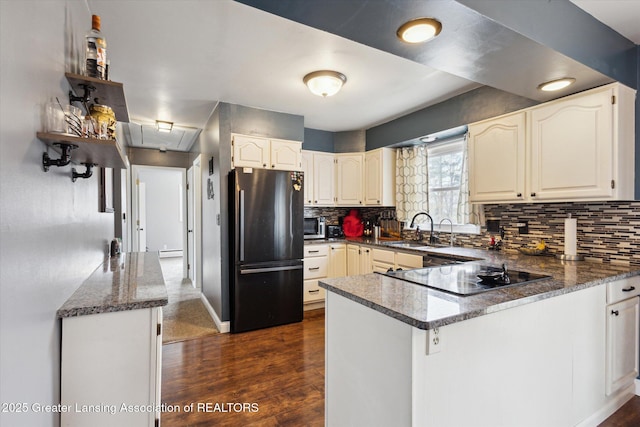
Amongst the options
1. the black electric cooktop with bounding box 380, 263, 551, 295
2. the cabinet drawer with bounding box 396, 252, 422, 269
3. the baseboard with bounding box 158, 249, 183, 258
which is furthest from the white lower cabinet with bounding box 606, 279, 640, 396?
the baseboard with bounding box 158, 249, 183, 258

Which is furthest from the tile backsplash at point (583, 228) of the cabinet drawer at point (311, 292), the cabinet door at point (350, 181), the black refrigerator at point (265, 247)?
the black refrigerator at point (265, 247)

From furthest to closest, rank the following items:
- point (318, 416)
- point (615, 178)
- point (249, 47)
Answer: point (249, 47) < point (615, 178) < point (318, 416)

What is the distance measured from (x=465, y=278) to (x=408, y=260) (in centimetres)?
152

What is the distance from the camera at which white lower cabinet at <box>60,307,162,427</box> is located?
46.6 inches

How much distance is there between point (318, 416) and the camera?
193cm

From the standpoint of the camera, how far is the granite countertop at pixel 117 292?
123 cm

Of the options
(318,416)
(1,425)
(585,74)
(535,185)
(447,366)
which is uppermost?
(585,74)

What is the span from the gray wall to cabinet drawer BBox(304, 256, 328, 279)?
101cm

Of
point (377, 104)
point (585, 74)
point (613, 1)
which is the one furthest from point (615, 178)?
point (377, 104)

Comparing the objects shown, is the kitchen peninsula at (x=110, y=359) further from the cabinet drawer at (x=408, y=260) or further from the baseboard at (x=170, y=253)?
the baseboard at (x=170, y=253)

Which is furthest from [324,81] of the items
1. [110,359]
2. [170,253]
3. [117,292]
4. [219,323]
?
[170,253]

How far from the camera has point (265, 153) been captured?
356 centimetres

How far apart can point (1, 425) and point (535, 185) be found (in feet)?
10.2

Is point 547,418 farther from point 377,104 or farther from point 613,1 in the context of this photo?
point 377,104
